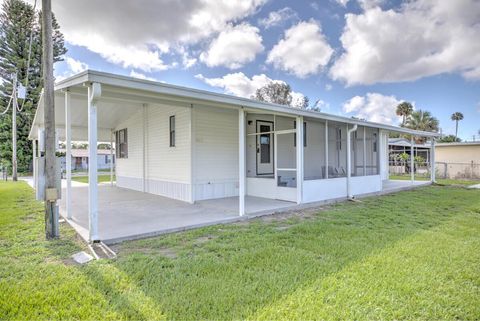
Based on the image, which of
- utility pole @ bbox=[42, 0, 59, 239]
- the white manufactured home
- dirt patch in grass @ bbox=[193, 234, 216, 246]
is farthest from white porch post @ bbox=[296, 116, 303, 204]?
utility pole @ bbox=[42, 0, 59, 239]

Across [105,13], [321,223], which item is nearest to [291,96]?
[105,13]

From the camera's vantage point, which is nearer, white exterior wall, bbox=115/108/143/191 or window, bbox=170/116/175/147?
window, bbox=170/116/175/147

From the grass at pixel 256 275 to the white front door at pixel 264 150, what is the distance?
4.35m

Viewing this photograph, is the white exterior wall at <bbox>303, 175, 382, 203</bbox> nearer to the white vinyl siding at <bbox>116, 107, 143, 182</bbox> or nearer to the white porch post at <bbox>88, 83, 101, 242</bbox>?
the white porch post at <bbox>88, 83, 101, 242</bbox>

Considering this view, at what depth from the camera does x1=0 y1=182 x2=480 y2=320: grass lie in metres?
2.63

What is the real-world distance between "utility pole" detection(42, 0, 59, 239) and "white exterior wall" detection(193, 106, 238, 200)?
4.13 m

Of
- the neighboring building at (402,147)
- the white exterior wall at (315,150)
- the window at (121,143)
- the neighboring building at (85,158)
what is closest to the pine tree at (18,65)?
the window at (121,143)

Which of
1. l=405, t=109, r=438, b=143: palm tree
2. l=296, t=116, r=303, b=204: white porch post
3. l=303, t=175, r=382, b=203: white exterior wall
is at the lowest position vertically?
l=303, t=175, r=382, b=203: white exterior wall

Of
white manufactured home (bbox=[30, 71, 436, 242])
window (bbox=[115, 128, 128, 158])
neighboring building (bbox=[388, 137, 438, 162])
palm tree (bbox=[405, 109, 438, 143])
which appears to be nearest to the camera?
white manufactured home (bbox=[30, 71, 436, 242])

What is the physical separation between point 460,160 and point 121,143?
77.3 ft

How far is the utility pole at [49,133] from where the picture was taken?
16.2 ft

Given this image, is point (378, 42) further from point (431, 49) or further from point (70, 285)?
point (70, 285)

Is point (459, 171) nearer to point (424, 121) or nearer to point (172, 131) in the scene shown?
point (424, 121)

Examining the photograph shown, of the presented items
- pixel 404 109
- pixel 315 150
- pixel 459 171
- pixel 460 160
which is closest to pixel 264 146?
pixel 315 150
